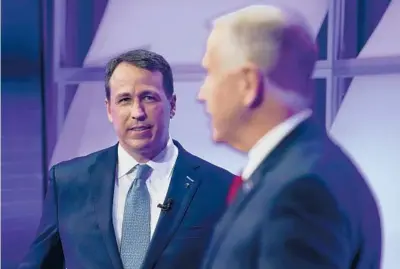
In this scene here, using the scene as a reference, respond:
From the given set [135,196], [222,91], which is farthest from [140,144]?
[222,91]

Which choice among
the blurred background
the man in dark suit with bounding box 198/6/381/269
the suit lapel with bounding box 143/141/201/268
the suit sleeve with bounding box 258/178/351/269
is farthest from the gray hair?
the blurred background

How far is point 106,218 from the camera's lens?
6.18ft

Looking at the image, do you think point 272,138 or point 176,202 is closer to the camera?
point 272,138

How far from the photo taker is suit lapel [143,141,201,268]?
6.06 ft

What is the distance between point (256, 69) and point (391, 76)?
42.9 inches

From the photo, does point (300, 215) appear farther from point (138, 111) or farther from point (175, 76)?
point (175, 76)

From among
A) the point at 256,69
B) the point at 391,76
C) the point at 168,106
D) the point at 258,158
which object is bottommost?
the point at 168,106

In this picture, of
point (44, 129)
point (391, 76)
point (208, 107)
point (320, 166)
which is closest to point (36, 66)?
point (44, 129)

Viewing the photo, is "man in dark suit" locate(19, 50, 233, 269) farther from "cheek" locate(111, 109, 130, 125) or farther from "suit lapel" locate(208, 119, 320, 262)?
"suit lapel" locate(208, 119, 320, 262)

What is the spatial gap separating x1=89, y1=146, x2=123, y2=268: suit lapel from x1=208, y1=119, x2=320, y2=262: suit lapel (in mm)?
868

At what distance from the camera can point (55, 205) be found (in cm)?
193

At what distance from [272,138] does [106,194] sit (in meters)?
1.01

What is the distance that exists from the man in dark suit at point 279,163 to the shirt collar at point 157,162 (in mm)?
869

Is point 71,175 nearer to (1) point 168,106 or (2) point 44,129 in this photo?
(1) point 168,106
